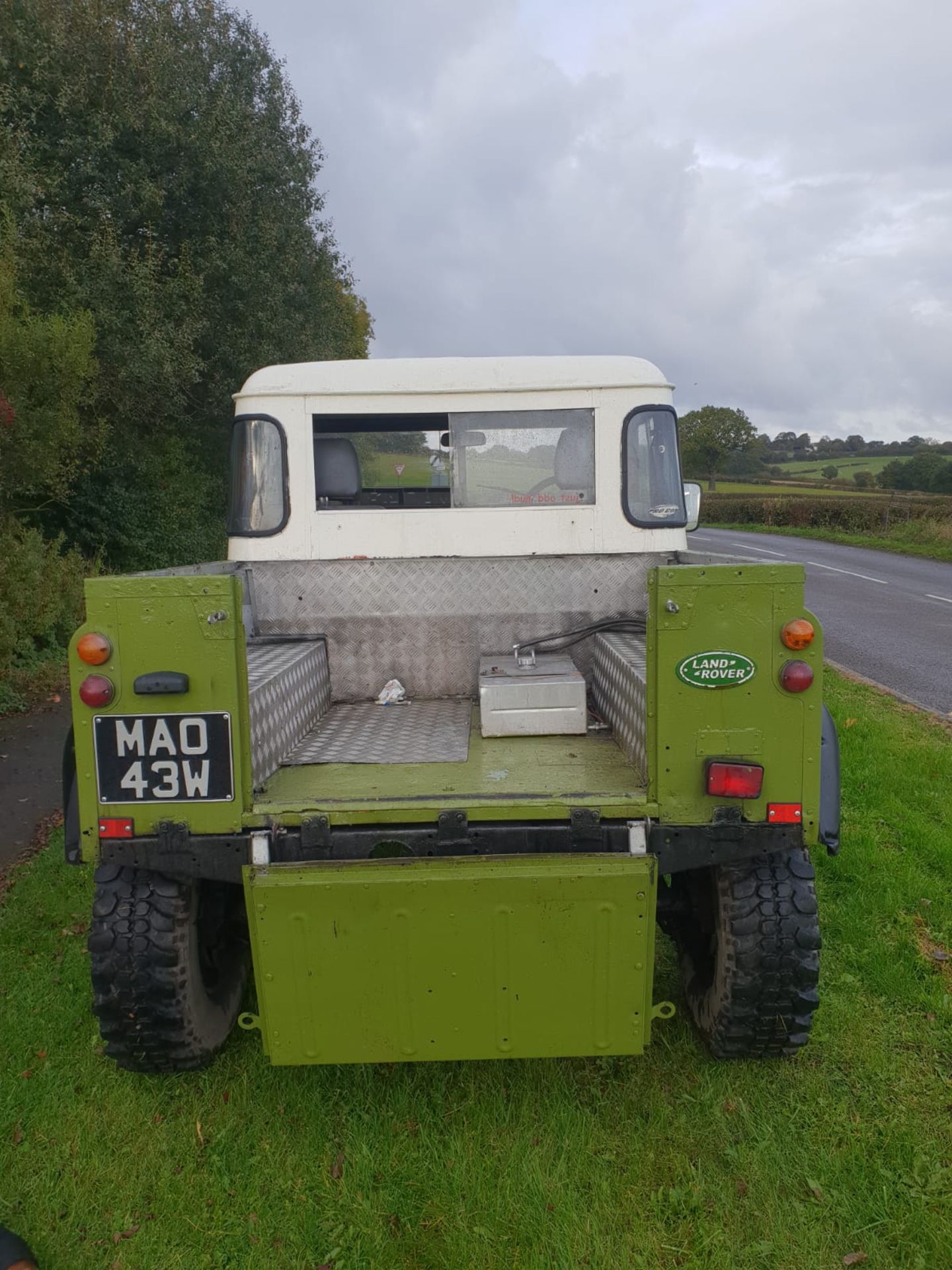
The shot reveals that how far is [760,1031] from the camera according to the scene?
3.04m

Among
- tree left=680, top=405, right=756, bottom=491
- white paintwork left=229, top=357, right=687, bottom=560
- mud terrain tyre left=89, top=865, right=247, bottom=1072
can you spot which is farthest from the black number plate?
tree left=680, top=405, right=756, bottom=491

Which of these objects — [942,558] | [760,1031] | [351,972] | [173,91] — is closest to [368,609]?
[351,972]

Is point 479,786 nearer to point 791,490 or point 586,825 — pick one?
point 586,825

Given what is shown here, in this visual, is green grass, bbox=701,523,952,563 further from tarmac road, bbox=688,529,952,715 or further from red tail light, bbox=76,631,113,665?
red tail light, bbox=76,631,113,665

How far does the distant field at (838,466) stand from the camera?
54.8 m

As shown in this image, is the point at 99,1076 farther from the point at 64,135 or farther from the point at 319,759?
the point at 64,135

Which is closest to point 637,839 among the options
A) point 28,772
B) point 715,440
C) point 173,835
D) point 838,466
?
point 173,835

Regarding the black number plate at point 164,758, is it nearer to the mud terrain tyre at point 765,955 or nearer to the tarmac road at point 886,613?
the mud terrain tyre at point 765,955

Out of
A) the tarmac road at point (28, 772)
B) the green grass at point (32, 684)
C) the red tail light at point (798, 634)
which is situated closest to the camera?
the red tail light at point (798, 634)

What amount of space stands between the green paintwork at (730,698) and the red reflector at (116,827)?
1625 millimetres

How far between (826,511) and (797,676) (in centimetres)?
3161

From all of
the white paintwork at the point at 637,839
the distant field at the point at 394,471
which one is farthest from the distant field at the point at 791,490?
the white paintwork at the point at 637,839

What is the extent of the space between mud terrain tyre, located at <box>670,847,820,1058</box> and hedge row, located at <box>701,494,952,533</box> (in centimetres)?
2502

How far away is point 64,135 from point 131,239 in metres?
1.58
